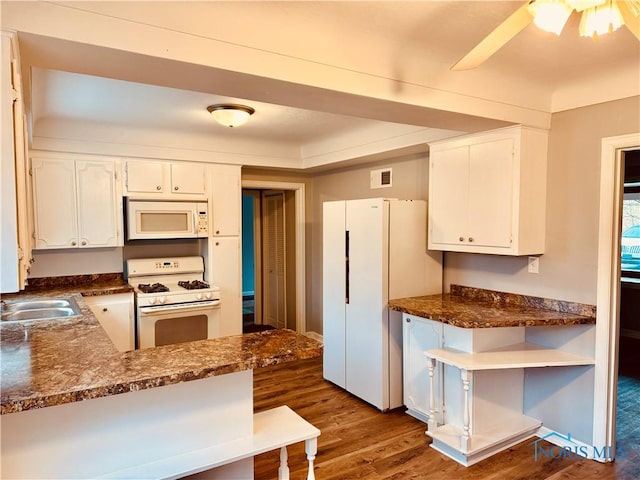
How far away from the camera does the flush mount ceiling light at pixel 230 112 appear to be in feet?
10.4

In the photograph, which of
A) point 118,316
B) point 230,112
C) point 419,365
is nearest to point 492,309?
point 419,365

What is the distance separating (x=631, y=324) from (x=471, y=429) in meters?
3.65

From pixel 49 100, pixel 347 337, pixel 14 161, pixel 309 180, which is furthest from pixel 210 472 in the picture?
pixel 309 180

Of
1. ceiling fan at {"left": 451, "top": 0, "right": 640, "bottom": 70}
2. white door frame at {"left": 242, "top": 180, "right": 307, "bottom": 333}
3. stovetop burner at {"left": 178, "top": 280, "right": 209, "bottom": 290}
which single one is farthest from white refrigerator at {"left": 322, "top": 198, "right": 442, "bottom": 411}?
ceiling fan at {"left": 451, "top": 0, "right": 640, "bottom": 70}

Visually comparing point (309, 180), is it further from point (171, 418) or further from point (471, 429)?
point (171, 418)

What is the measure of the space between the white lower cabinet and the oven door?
0.27 feet

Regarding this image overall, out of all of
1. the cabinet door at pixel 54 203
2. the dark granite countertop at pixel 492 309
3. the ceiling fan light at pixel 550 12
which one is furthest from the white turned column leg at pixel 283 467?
the cabinet door at pixel 54 203

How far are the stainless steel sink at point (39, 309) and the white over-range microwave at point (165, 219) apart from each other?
944 mm

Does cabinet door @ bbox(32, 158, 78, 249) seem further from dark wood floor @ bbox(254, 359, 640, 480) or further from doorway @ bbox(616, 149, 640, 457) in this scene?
doorway @ bbox(616, 149, 640, 457)

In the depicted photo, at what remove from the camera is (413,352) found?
10.8ft

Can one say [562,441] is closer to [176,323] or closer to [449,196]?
[449,196]

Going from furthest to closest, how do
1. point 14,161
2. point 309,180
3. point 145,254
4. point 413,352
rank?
point 309,180 < point 145,254 < point 413,352 < point 14,161

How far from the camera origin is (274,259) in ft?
20.0

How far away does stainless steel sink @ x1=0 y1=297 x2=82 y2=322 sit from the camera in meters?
2.98
